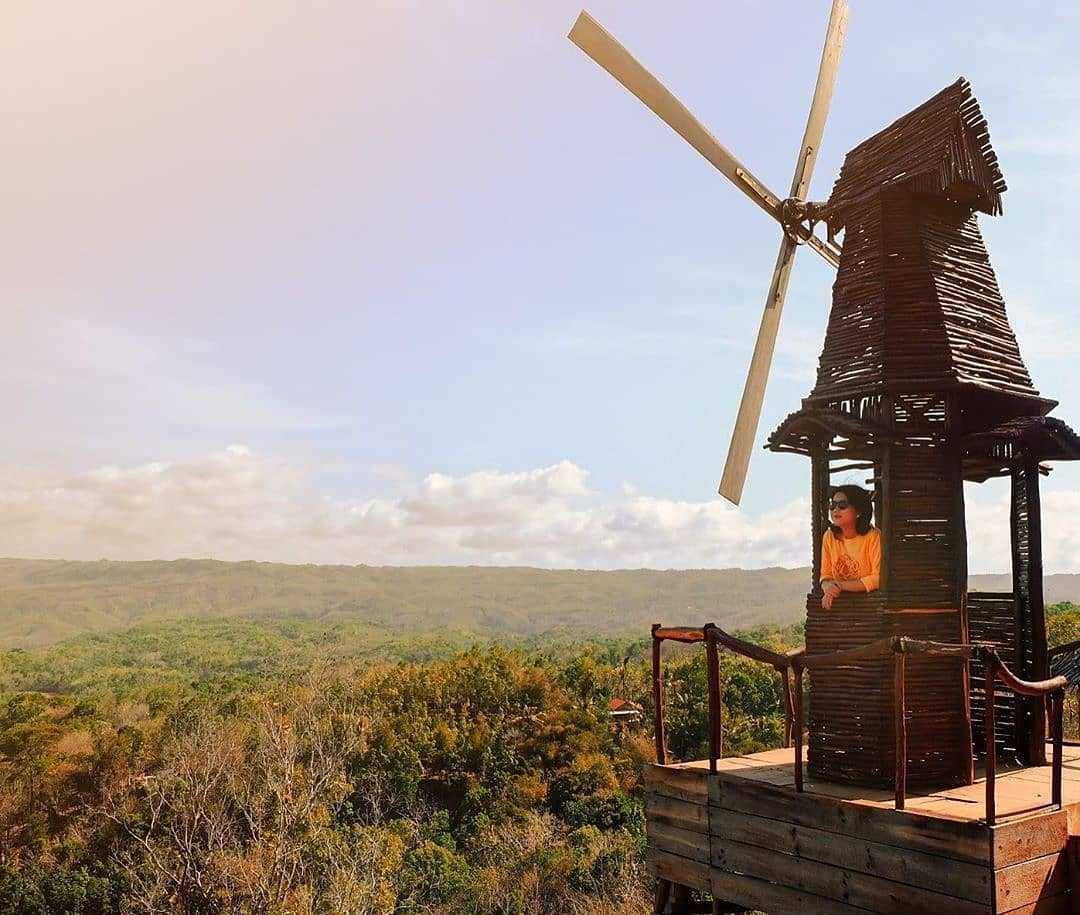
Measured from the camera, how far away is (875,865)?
5340 mm

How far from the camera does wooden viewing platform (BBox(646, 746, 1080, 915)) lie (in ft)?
16.1

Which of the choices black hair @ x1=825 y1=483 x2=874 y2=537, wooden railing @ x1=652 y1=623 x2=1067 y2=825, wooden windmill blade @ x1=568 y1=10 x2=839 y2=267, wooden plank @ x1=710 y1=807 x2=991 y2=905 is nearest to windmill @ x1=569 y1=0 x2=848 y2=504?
wooden windmill blade @ x1=568 y1=10 x2=839 y2=267

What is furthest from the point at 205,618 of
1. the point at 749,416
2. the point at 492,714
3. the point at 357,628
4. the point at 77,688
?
the point at 749,416

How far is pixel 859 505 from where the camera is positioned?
695cm

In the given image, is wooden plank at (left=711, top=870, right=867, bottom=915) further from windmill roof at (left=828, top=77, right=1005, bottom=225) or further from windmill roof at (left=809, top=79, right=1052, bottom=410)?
windmill roof at (left=828, top=77, right=1005, bottom=225)

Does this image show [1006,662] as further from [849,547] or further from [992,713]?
[992,713]

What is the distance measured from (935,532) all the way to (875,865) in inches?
96.2

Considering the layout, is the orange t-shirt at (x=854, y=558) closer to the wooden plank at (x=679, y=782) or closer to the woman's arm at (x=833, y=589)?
the woman's arm at (x=833, y=589)

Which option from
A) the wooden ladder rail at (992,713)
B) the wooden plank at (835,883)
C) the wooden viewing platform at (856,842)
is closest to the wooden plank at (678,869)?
the wooden viewing platform at (856,842)

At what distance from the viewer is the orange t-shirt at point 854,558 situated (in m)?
6.69

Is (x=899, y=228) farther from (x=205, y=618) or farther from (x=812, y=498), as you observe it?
(x=205, y=618)

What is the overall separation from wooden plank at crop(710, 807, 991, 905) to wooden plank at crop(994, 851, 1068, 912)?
0.09 meters

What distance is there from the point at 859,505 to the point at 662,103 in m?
4.94

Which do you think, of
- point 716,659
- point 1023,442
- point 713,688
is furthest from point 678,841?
point 1023,442
